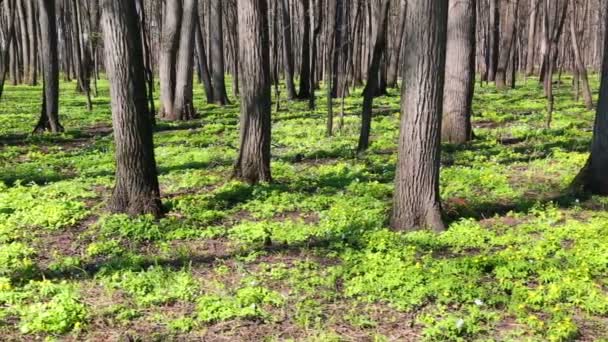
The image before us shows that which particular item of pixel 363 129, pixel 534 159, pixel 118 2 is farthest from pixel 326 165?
pixel 118 2

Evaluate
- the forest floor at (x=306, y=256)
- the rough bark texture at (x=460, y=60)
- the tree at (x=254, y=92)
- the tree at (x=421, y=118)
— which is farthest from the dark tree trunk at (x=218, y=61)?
the tree at (x=421, y=118)

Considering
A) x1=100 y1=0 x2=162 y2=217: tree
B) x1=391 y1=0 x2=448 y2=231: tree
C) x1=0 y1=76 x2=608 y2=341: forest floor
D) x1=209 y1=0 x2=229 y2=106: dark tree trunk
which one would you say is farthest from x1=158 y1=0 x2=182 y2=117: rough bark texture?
x1=391 y1=0 x2=448 y2=231: tree

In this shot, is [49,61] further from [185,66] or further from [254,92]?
[254,92]

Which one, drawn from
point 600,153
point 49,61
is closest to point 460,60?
point 600,153

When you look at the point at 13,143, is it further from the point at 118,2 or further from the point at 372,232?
the point at 372,232

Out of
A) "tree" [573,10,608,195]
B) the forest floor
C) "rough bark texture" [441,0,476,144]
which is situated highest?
"rough bark texture" [441,0,476,144]

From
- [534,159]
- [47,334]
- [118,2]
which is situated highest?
[118,2]

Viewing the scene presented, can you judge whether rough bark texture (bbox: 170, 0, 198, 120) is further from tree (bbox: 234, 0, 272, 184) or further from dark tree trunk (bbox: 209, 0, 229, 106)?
tree (bbox: 234, 0, 272, 184)

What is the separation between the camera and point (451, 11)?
399 inches

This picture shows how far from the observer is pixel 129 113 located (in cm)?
621

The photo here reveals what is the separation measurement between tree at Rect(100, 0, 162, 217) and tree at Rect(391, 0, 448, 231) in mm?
2873

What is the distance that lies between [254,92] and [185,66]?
763cm

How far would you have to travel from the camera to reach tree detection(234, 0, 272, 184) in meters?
7.50

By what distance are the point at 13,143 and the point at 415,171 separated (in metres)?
9.59
